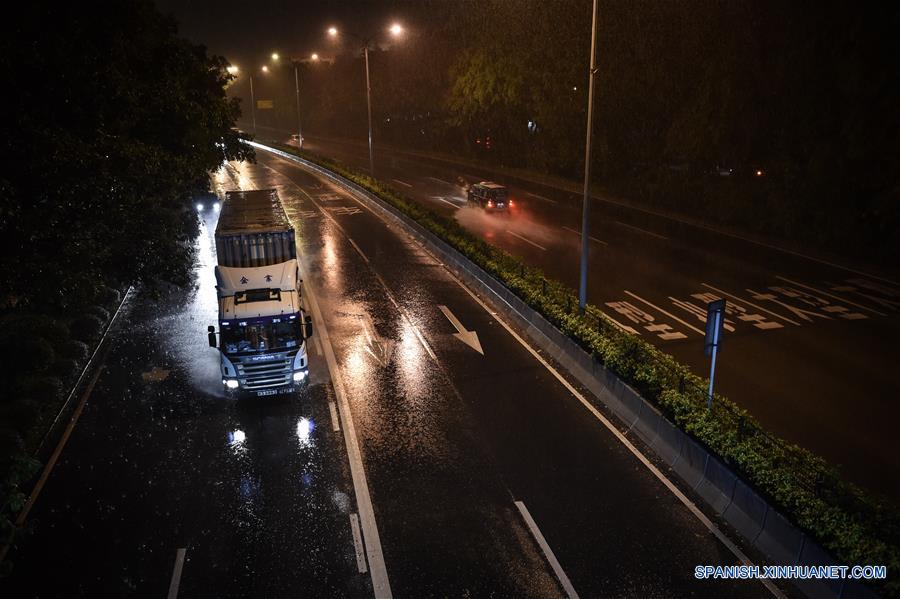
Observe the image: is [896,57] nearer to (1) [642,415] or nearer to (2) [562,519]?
(1) [642,415]

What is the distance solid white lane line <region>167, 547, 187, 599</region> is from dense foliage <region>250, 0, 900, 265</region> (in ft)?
102

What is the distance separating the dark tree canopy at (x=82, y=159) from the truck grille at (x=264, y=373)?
178 inches

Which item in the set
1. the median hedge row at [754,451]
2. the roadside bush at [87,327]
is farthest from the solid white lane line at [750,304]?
the roadside bush at [87,327]

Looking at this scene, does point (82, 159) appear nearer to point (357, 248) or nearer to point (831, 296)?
point (357, 248)

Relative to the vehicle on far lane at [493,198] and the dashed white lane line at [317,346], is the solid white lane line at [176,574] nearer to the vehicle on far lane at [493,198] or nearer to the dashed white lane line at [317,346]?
the dashed white lane line at [317,346]

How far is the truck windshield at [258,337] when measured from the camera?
16109 mm

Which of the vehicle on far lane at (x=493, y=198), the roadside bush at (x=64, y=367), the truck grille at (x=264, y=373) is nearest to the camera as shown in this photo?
the truck grille at (x=264, y=373)

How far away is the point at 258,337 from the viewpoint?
53.1 ft

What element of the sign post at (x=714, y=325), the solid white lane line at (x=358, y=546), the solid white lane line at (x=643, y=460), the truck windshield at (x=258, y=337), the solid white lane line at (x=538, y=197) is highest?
the sign post at (x=714, y=325)

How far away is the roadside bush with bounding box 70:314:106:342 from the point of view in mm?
20178

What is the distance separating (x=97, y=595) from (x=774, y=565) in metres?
10.9

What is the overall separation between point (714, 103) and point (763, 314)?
810 inches

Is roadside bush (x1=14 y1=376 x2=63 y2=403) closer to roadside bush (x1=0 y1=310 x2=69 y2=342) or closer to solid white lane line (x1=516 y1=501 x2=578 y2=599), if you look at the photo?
roadside bush (x1=0 y1=310 x2=69 y2=342)

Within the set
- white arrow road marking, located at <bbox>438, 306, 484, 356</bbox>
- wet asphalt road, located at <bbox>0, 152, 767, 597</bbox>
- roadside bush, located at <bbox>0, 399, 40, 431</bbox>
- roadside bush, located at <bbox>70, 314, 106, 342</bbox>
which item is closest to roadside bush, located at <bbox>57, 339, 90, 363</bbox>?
wet asphalt road, located at <bbox>0, 152, 767, 597</bbox>
